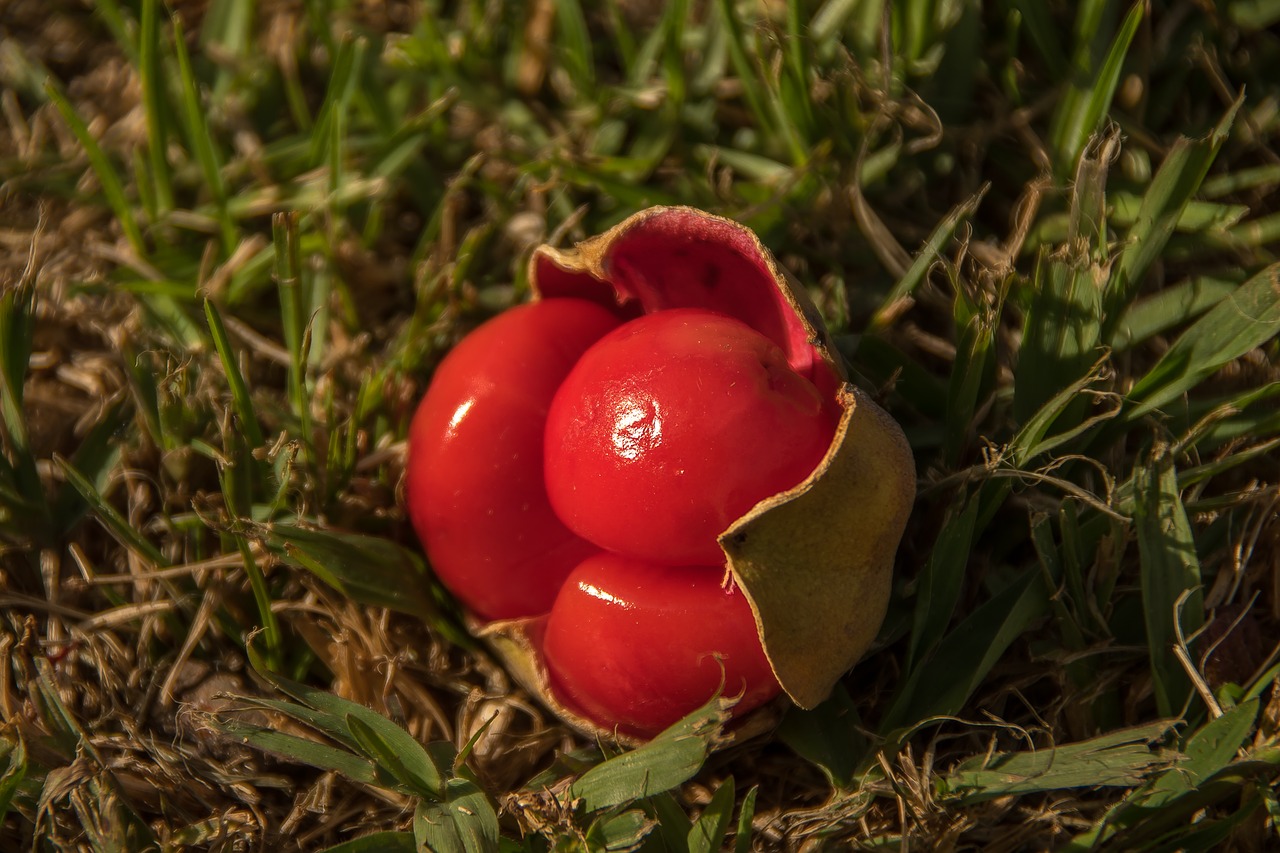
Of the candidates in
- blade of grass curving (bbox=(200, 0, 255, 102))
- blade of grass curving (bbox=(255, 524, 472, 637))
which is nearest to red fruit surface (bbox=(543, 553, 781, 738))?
blade of grass curving (bbox=(255, 524, 472, 637))

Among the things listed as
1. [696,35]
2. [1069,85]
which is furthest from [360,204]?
[1069,85]

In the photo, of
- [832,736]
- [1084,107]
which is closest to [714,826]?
[832,736]

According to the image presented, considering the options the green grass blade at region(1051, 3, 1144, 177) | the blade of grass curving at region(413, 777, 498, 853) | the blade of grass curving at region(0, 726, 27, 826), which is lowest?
the blade of grass curving at region(413, 777, 498, 853)

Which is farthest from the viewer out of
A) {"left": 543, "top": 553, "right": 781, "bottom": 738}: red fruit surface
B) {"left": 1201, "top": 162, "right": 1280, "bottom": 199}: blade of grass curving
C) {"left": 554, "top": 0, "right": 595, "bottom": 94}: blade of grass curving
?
{"left": 554, "top": 0, "right": 595, "bottom": 94}: blade of grass curving

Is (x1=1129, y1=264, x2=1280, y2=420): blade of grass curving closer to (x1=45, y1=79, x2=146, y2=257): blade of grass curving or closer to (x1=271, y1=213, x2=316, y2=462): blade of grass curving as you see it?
(x1=271, y1=213, x2=316, y2=462): blade of grass curving

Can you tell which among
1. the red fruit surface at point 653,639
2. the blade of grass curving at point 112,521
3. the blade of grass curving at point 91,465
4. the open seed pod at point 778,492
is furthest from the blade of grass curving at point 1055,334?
the blade of grass curving at point 91,465

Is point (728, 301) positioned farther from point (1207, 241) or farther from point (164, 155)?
point (164, 155)
